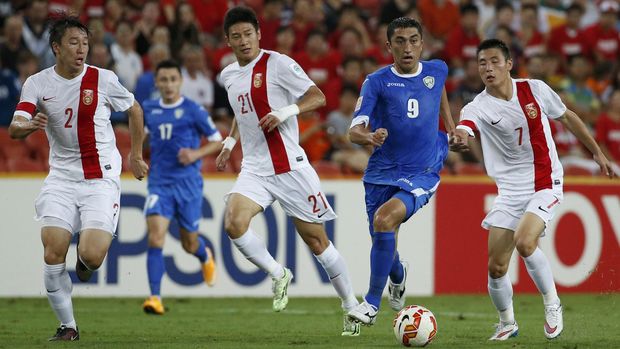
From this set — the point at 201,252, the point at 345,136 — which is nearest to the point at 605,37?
the point at 345,136

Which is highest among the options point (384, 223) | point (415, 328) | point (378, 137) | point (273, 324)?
point (378, 137)

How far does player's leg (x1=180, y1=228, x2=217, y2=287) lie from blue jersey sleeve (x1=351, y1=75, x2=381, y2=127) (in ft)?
13.0

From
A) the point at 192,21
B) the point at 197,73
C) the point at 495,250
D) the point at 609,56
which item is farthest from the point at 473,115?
the point at 609,56

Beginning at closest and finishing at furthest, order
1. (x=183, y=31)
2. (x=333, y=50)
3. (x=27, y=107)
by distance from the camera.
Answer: (x=27, y=107), (x=183, y=31), (x=333, y=50)

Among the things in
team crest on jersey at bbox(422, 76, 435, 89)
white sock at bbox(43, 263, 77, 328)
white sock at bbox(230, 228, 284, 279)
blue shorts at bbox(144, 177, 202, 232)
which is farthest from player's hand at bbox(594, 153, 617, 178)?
blue shorts at bbox(144, 177, 202, 232)

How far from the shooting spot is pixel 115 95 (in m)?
9.76

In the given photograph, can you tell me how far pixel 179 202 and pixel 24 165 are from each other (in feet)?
8.08

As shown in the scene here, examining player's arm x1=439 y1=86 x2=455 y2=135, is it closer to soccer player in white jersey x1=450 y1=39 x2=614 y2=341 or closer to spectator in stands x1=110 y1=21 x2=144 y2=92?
soccer player in white jersey x1=450 y1=39 x2=614 y2=341

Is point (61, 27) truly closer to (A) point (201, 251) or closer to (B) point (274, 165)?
(B) point (274, 165)

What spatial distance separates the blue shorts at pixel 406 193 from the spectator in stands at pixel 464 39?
889 cm

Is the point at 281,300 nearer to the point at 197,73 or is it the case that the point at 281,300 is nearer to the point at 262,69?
the point at 262,69

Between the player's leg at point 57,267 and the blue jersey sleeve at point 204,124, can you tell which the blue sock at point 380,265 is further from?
the blue jersey sleeve at point 204,124

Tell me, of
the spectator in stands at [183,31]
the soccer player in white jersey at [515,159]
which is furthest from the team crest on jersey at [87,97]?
the spectator in stands at [183,31]

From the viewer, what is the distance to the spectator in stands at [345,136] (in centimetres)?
1560
